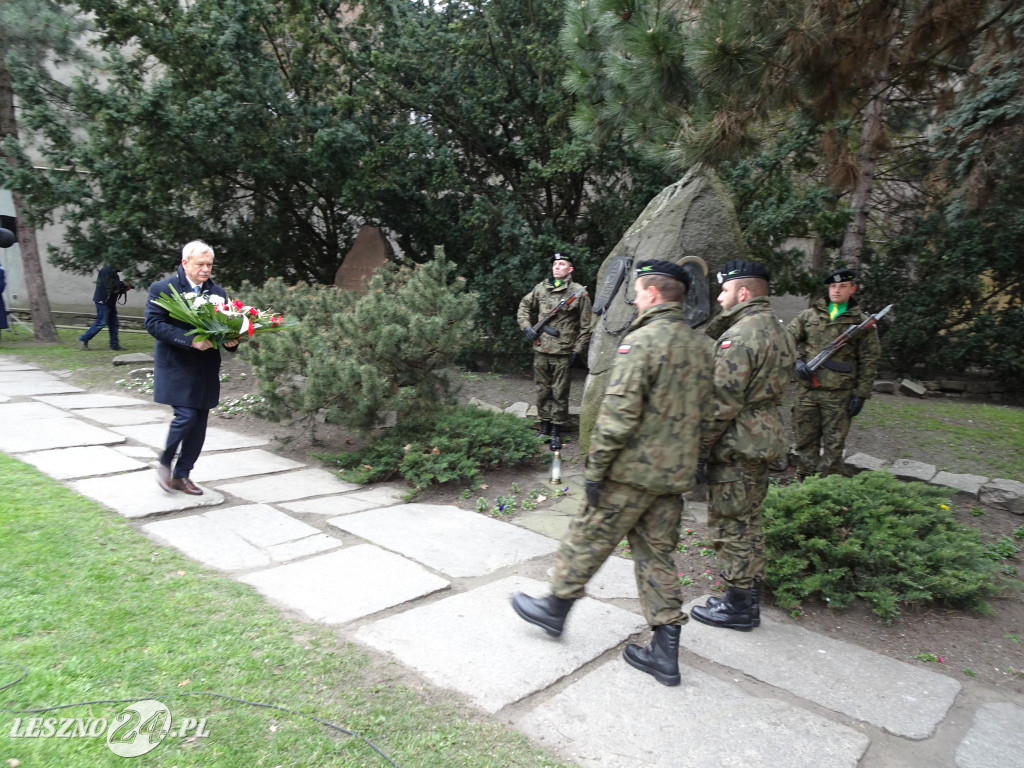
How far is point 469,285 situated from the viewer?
10445 millimetres

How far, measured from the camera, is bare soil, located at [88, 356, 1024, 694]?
11.3 ft

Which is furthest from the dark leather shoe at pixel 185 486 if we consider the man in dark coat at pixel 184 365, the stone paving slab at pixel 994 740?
the stone paving slab at pixel 994 740

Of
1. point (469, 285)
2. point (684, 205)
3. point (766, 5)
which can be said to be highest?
point (766, 5)

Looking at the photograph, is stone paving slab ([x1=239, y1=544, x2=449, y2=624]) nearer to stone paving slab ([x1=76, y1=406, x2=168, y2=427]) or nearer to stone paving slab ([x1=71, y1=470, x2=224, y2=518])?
stone paving slab ([x1=71, y1=470, x2=224, y2=518])

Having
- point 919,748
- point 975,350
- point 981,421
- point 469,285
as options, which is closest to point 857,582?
point 919,748

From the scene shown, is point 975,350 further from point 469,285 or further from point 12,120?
point 12,120

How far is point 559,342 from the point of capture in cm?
723

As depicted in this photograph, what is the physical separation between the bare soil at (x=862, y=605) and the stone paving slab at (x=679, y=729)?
Answer: 104 cm

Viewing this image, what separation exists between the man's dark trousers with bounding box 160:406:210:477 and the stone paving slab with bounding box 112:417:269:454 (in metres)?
1.27

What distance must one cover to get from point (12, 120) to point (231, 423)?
8.65 metres

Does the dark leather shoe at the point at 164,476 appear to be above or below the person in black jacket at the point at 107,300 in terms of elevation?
below

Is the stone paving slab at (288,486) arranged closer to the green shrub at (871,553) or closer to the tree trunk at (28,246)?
the green shrub at (871,553)

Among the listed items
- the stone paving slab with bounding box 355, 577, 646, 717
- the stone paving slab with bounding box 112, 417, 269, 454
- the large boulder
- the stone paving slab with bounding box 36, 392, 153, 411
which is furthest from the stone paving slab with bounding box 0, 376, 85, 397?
the stone paving slab with bounding box 355, 577, 646, 717

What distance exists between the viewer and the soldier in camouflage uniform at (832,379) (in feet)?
19.7
